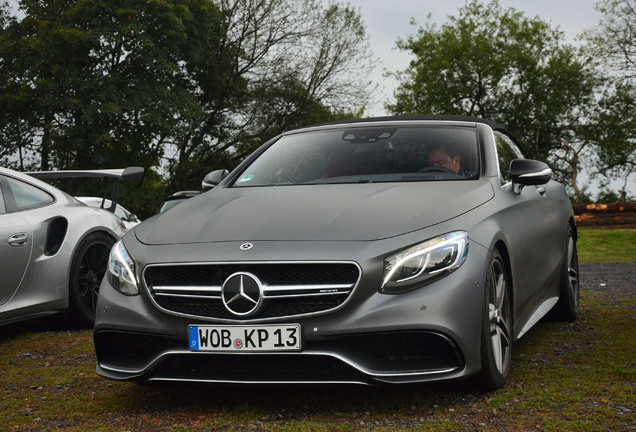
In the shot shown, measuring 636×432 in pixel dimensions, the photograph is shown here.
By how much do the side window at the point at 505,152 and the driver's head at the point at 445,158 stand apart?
284mm

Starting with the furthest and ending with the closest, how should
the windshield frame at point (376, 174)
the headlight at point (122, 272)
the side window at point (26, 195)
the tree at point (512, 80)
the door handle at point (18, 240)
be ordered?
the tree at point (512, 80) < the side window at point (26, 195) < the door handle at point (18, 240) < the windshield frame at point (376, 174) < the headlight at point (122, 272)

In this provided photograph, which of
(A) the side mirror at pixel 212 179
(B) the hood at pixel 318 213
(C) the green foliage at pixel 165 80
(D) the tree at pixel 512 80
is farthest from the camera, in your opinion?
(D) the tree at pixel 512 80

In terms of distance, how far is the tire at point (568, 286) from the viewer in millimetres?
6664

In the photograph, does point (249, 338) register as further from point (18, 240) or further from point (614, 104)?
point (614, 104)

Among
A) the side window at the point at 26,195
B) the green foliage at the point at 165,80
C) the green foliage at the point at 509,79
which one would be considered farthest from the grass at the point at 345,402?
the green foliage at the point at 509,79

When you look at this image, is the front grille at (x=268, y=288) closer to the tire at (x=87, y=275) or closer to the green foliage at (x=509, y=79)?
the tire at (x=87, y=275)

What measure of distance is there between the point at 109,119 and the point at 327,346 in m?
31.4

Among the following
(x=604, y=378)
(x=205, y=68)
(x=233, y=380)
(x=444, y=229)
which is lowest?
(x=604, y=378)

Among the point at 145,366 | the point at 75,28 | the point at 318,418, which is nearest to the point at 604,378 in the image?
the point at 318,418

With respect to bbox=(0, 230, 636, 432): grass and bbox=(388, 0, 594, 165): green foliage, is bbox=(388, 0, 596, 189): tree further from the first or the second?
bbox=(0, 230, 636, 432): grass

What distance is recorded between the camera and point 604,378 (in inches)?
185

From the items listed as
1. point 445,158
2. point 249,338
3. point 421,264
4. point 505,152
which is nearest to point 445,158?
point 445,158

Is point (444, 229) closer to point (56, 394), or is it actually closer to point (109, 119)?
point (56, 394)

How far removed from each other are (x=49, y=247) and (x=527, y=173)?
3.64 meters
